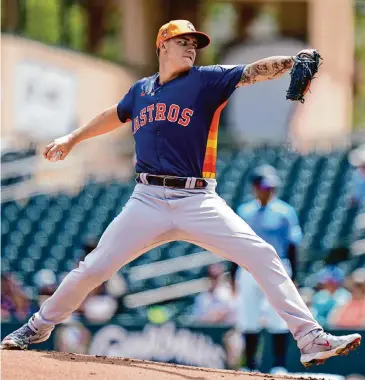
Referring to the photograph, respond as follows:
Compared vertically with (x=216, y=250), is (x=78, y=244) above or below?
below

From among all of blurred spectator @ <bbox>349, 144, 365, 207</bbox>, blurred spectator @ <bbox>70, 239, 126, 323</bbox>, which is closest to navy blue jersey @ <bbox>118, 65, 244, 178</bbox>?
blurred spectator @ <bbox>70, 239, 126, 323</bbox>

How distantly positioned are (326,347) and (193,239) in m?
0.89

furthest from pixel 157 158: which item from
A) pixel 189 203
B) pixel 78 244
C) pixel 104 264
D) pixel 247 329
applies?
pixel 78 244

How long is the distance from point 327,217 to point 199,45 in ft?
31.3

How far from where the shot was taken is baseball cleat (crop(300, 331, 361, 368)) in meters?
5.12

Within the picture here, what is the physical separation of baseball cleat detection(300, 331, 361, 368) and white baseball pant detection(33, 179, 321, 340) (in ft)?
0.25

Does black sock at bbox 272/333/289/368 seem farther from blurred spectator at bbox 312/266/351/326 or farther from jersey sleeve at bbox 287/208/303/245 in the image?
blurred spectator at bbox 312/266/351/326

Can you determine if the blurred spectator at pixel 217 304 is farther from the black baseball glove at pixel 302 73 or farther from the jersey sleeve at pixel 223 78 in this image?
the black baseball glove at pixel 302 73

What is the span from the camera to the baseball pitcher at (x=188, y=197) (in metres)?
5.22

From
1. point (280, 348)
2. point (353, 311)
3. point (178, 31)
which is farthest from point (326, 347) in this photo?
point (353, 311)

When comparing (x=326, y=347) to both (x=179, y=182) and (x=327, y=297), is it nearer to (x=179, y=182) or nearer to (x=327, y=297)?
(x=179, y=182)

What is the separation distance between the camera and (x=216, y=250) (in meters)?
5.31

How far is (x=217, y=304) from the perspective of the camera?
10.7 m

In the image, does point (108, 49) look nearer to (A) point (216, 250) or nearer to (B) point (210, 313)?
(B) point (210, 313)
